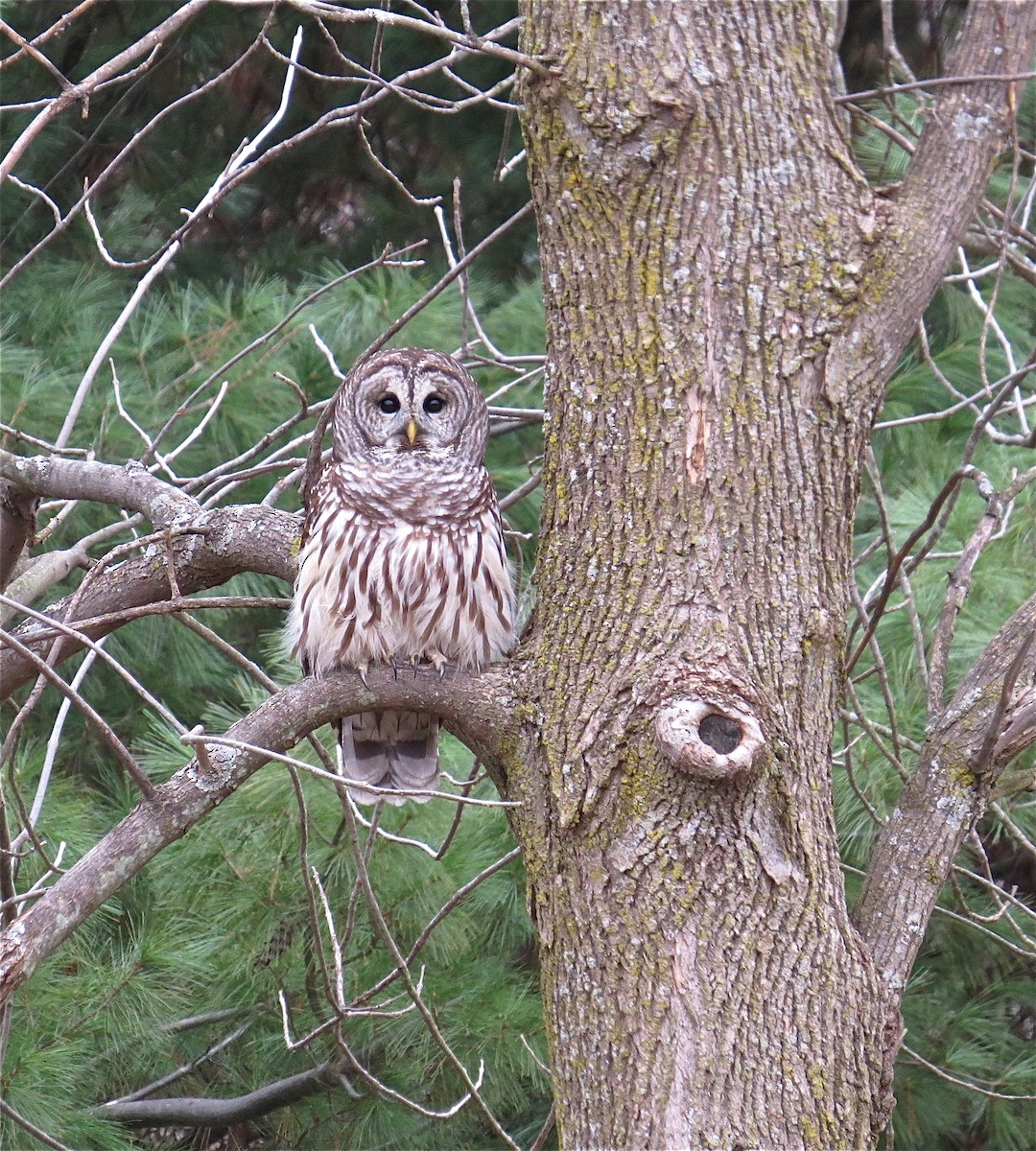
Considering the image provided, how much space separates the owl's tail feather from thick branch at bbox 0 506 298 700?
2.21 ft

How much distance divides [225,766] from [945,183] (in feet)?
4.63

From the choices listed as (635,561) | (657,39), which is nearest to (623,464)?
(635,561)

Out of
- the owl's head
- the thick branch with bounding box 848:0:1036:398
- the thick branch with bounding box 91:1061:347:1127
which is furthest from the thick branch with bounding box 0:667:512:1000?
the thick branch with bounding box 91:1061:347:1127

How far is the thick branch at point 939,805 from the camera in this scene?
81.7 inches

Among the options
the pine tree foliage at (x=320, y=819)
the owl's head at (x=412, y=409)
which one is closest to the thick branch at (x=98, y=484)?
the pine tree foliage at (x=320, y=819)

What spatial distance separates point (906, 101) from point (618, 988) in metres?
3.27

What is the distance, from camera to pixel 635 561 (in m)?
2.07

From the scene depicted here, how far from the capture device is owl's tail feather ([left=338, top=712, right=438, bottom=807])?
3094 mm

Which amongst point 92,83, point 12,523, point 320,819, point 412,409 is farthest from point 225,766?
point 320,819

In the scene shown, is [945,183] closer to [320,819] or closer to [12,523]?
[12,523]

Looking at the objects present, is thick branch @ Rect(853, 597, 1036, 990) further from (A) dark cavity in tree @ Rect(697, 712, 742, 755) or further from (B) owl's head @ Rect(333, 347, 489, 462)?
(B) owl's head @ Rect(333, 347, 489, 462)

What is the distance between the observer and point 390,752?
3.12 m

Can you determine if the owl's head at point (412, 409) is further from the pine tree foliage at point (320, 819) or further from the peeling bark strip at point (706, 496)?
the peeling bark strip at point (706, 496)

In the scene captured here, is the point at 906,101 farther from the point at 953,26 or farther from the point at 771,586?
the point at 771,586
